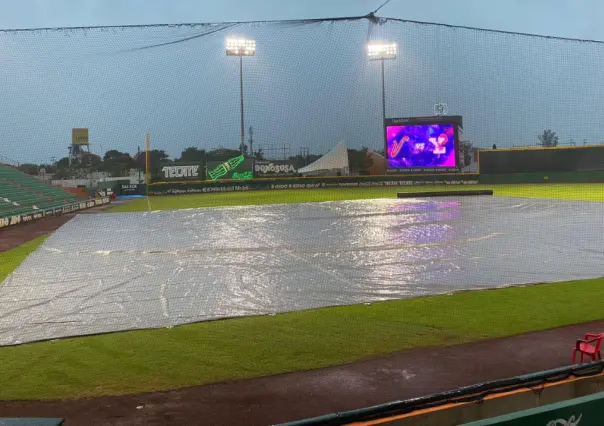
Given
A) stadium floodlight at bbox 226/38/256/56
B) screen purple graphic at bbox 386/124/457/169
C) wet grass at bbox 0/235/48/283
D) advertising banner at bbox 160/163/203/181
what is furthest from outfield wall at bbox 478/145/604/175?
wet grass at bbox 0/235/48/283

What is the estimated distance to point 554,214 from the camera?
15.1 metres

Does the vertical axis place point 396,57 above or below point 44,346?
above

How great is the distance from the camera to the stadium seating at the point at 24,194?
2111 centimetres

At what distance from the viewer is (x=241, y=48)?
8.77 m

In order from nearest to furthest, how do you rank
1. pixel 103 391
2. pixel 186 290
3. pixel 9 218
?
1. pixel 103 391
2. pixel 186 290
3. pixel 9 218

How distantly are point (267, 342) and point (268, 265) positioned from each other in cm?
365

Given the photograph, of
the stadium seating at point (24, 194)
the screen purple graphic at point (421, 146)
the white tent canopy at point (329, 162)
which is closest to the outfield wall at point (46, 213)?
the stadium seating at point (24, 194)

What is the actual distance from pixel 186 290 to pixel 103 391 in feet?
10.4

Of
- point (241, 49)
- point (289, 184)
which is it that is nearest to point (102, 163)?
point (241, 49)

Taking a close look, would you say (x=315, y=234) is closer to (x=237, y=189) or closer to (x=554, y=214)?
(x=554, y=214)

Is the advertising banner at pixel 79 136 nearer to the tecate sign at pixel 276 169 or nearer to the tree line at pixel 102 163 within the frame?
the tree line at pixel 102 163

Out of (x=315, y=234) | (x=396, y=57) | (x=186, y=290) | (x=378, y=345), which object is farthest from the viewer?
(x=315, y=234)

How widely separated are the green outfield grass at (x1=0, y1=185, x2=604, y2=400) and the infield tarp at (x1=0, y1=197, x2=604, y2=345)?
397 millimetres

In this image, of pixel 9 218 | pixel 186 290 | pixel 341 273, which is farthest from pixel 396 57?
pixel 9 218
